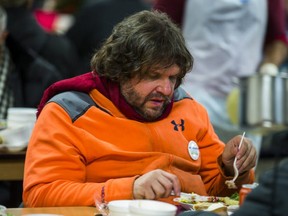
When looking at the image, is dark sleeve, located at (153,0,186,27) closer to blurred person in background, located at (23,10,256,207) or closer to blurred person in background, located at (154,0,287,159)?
blurred person in background, located at (154,0,287,159)

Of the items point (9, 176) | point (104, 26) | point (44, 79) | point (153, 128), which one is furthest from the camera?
point (104, 26)

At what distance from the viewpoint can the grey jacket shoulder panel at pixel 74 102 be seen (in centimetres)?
417

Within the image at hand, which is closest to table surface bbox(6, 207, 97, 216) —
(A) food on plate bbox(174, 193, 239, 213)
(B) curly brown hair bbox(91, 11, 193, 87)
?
(A) food on plate bbox(174, 193, 239, 213)

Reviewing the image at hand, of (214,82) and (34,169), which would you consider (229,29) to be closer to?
(214,82)

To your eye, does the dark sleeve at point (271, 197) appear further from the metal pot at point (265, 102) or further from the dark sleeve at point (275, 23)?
the dark sleeve at point (275, 23)

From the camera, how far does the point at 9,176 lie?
482 centimetres

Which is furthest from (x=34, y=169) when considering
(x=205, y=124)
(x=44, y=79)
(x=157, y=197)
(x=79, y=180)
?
(x=44, y=79)

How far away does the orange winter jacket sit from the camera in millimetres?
3992

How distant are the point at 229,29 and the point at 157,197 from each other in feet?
10.00

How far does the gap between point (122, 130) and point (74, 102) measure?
0.24m

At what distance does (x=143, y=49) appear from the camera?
4.17 metres

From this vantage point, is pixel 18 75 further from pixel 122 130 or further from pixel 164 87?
pixel 164 87

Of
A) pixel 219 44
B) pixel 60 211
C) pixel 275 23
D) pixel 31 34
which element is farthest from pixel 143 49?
pixel 31 34

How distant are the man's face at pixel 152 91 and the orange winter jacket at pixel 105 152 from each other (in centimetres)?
7
